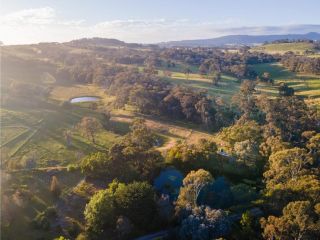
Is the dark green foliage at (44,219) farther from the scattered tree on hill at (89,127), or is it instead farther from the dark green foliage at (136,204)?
the scattered tree on hill at (89,127)

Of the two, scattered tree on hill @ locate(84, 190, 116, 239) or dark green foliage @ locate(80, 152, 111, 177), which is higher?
dark green foliage @ locate(80, 152, 111, 177)

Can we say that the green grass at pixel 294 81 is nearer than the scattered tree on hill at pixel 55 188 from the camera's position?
No

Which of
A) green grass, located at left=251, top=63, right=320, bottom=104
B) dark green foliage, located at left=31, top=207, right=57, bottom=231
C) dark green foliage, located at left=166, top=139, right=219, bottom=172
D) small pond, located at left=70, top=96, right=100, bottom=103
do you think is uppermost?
dark green foliage, located at left=166, top=139, right=219, bottom=172

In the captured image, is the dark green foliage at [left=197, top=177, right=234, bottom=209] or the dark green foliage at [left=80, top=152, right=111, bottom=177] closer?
the dark green foliage at [left=197, top=177, right=234, bottom=209]

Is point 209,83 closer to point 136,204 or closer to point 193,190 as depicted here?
point 193,190

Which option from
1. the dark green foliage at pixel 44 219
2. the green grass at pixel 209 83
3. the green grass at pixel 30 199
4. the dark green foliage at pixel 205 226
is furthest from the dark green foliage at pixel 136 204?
the green grass at pixel 209 83

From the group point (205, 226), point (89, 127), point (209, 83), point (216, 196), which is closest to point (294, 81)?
point (209, 83)

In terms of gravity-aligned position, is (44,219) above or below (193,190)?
below

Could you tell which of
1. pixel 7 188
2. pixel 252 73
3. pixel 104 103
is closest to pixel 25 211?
pixel 7 188

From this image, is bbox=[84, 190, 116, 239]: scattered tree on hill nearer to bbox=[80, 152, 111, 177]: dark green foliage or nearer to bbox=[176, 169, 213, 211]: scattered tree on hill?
bbox=[176, 169, 213, 211]: scattered tree on hill

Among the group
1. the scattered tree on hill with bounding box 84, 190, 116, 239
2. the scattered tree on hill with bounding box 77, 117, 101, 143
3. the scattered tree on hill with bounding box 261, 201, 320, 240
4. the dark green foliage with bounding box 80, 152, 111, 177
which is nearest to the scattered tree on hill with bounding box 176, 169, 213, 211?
the scattered tree on hill with bounding box 84, 190, 116, 239

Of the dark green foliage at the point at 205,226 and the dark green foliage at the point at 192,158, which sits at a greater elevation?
the dark green foliage at the point at 192,158
